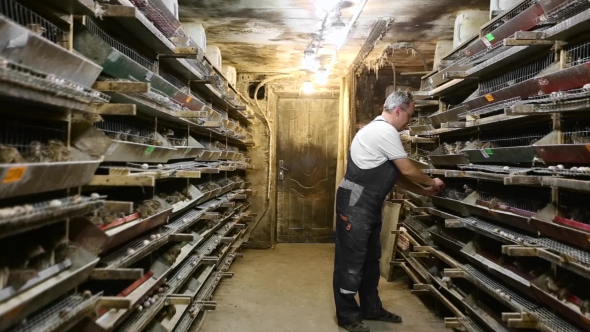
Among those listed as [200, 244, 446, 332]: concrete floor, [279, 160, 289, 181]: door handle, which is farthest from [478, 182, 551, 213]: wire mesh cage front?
[279, 160, 289, 181]: door handle

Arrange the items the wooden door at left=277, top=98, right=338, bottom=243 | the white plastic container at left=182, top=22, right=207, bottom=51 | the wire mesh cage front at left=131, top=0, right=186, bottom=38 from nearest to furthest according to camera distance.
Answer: the wire mesh cage front at left=131, top=0, right=186, bottom=38, the white plastic container at left=182, top=22, right=207, bottom=51, the wooden door at left=277, top=98, right=338, bottom=243

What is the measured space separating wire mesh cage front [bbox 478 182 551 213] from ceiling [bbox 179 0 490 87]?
1.74 meters

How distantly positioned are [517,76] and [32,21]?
2823 mm

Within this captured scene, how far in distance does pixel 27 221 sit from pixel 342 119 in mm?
5893

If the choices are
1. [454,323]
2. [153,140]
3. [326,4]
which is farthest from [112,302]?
[326,4]

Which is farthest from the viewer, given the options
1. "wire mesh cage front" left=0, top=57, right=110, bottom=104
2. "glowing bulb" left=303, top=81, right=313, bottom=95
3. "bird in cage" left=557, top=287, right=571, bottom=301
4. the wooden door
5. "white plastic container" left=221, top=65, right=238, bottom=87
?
the wooden door

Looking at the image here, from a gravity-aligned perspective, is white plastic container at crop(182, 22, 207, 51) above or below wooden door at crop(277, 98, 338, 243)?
above

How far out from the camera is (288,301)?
4.54 metres

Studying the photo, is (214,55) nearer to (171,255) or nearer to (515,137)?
(171,255)

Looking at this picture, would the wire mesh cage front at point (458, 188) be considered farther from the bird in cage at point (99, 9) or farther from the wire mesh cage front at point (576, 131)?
the bird in cage at point (99, 9)

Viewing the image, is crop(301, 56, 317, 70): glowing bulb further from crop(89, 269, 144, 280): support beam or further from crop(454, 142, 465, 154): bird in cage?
crop(89, 269, 144, 280): support beam

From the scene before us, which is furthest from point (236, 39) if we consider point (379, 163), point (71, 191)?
point (71, 191)

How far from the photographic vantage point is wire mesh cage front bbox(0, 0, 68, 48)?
5.63ft

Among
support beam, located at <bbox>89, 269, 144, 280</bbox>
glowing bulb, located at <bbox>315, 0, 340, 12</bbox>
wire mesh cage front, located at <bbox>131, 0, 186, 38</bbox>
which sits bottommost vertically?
support beam, located at <bbox>89, 269, 144, 280</bbox>
